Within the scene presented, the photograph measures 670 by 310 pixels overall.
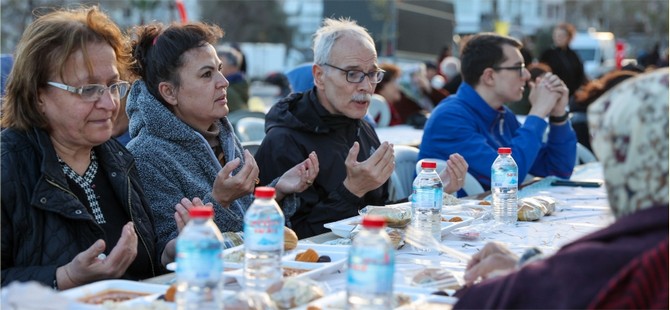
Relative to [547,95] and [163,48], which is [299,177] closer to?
[163,48]

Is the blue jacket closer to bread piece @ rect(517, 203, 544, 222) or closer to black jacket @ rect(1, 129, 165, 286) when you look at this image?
bread piece @ rect(517, 203, 544, 222)

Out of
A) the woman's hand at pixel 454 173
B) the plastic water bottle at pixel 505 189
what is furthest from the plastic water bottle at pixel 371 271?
the woman's hand at pixel 454 173

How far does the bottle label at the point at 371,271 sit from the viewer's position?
209 cm

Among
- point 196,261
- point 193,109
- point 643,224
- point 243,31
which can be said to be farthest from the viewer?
point 243,31

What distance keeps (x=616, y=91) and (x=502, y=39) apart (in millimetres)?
3935

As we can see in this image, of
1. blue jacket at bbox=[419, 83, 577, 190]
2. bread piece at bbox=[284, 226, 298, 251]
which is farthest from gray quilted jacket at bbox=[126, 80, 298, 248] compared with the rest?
blue jacket at bbox=[419, 83, 577, 190]

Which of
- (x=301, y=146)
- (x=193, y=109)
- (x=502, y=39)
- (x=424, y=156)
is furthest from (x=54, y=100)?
(x=502, y=39)

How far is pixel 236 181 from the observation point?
3.54 metres

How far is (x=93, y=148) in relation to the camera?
3.28 m

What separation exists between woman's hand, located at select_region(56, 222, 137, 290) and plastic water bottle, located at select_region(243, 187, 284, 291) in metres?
0.45

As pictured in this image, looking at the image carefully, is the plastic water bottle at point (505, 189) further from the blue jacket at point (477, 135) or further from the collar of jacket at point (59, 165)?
the collar of jacket at point (59, 165)

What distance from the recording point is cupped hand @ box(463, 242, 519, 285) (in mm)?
2371

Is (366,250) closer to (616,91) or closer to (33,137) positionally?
(616,91)

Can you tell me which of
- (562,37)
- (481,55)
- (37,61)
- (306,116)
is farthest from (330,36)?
(562,37)
